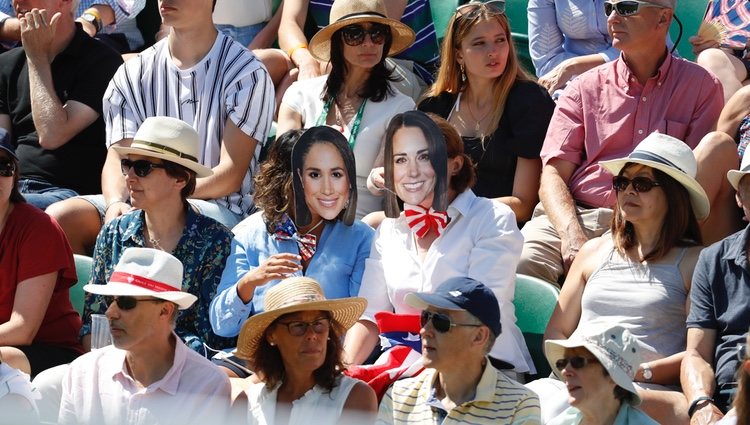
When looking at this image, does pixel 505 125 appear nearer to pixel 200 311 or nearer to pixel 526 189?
pixel 526 189

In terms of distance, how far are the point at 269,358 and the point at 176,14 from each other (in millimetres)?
2303

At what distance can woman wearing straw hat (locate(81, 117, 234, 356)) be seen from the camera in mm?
5371

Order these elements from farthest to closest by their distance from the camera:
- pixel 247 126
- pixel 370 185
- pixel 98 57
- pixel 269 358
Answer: pixel 98 57, pixel 247 126, pixel 370 185, pixel 269 358

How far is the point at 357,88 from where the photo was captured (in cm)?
627

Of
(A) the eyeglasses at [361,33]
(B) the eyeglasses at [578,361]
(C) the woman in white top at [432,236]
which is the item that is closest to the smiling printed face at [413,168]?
(C) the woman in white top at [432,236]

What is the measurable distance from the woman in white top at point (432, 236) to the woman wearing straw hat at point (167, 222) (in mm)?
615

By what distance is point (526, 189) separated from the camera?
6.10 metres

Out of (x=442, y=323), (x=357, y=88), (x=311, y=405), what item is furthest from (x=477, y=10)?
(x=311, y=405)

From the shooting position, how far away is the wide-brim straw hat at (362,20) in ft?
20.5

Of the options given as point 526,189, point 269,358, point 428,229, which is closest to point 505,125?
point 526,189

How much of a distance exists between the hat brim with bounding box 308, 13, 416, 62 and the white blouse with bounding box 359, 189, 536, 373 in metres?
1.31

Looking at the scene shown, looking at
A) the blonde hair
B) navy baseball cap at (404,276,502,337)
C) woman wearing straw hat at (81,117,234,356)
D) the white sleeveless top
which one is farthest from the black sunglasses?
navy baseball cap at (404,276,502,337)

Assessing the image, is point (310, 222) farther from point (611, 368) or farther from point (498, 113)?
point (611, 368)

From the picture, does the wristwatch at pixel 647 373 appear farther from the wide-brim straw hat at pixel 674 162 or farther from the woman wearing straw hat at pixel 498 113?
the woman wearing straw hat at pixel 498 113
